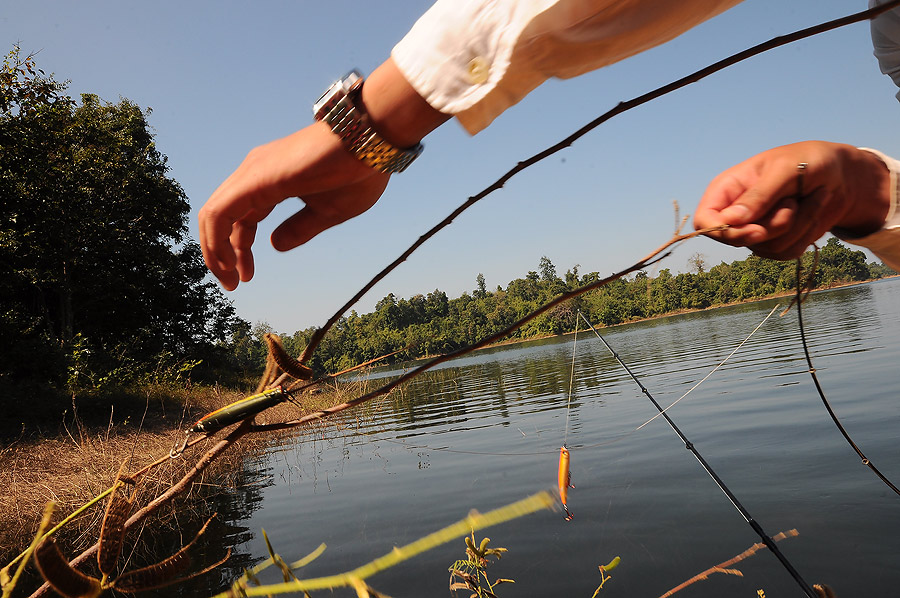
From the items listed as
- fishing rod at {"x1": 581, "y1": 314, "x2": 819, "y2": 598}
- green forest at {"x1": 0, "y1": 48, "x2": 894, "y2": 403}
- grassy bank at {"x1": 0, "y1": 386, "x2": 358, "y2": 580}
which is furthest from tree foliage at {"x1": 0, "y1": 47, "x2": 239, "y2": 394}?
fishing rod at {"x1": 581, "y1": 314, "x2": 819, "y2": 598}

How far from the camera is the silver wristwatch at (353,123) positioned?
2.19 feet

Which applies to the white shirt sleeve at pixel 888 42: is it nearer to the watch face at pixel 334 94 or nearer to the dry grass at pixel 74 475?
the watch face at pixel 334 94

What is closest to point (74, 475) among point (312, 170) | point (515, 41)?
point (312, 170)

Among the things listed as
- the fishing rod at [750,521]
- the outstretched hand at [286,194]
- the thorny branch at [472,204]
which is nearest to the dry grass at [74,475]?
the fishing rod at [750,521]

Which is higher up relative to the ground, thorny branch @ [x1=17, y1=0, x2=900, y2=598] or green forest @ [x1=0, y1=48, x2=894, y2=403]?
green forest @ [x1=0, y1=48, x2=894, y2=403]

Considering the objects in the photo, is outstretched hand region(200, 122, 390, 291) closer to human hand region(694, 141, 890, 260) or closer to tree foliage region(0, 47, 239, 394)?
human hand region(694, 141, 890, 260)

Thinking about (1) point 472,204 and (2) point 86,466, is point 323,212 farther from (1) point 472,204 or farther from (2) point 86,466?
(2) point 86,466

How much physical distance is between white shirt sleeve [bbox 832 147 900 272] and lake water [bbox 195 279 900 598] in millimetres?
4804

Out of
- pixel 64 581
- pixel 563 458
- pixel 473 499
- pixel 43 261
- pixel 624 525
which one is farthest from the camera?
pixel 43 261

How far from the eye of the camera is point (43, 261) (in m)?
18.1

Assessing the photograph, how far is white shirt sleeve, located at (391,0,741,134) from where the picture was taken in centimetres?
58

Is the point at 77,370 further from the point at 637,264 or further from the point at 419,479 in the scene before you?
the point at 637,264

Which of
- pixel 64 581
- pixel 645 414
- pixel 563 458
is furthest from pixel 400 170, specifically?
pixel 645 414

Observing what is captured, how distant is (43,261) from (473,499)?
17084mm
